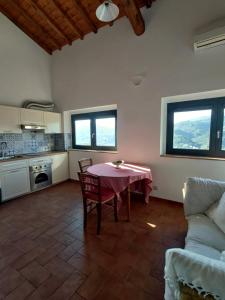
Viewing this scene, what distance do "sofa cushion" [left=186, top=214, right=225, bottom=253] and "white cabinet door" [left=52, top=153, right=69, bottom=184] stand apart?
336 centimetres

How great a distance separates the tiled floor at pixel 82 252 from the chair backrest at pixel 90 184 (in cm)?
53


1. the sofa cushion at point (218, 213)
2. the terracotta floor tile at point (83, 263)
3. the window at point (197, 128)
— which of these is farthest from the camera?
the window at point (197, 128)

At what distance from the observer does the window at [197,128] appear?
2673 mm

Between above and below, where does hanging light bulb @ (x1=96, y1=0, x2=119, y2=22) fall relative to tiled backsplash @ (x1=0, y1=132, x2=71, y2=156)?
above

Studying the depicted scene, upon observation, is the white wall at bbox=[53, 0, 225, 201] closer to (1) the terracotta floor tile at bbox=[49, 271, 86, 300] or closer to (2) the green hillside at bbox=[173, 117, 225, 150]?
(2) the green hillside at bbox=[173, 117, 225, 150]

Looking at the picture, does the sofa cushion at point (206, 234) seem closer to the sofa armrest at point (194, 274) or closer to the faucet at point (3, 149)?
the sofa armrest at point (194, 274)

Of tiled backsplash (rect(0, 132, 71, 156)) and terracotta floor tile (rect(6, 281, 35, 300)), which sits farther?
tiled backsplash (rect(0, 132, 71, 156))

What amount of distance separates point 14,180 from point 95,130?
2125 millimetres

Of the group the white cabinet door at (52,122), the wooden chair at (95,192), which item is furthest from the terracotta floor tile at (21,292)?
the white cabinet door at (52,122)

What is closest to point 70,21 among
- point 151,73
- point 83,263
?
→ point 151,73

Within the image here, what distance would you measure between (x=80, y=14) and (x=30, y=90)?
2.03m

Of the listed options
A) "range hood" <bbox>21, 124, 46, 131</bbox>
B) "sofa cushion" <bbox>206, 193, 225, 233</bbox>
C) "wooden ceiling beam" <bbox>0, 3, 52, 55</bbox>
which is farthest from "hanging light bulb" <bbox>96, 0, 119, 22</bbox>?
"wooden ceiling beam" <bbox>0, 3, 52, 55</bbox>

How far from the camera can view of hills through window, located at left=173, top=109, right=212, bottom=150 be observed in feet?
9.17

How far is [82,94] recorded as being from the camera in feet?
13.0
